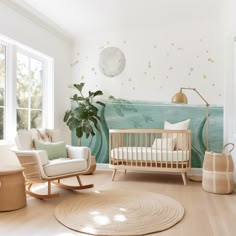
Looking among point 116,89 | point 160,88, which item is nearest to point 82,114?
point 116,89

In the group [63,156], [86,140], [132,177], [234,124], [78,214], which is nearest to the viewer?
[78,214]

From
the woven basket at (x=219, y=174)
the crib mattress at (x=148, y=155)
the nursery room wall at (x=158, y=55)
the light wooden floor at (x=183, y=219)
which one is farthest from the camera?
the nursery room wall at (x=158, y=55)

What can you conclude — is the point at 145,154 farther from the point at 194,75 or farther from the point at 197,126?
the point at 194,75

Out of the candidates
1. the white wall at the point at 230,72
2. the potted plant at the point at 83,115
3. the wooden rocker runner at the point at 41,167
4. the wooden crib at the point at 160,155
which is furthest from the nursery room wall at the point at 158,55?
the wooden rocker runner at the point at 41,167

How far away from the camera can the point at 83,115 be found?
4340 mm

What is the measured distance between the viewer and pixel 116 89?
4668 mm

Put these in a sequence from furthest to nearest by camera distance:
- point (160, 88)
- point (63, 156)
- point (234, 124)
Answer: point (160, 88) < point (234, 124) < point (63, 156)

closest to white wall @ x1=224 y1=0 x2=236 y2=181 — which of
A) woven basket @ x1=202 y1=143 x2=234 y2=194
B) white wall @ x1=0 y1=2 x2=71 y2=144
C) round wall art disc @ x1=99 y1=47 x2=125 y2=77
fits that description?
woven basket @ x1=202 y1=143 x2=234 y2=194

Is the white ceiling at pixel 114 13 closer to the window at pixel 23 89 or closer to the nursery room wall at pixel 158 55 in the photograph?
the nursery room wall at pixel 158 55

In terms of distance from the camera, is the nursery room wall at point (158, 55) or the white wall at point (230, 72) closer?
the white wall at point (230, 72)

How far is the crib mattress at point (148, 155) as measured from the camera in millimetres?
3629

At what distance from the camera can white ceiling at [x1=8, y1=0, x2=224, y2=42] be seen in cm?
342

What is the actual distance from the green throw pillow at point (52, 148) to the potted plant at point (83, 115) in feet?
3.09

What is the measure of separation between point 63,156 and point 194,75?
98.2 inches
